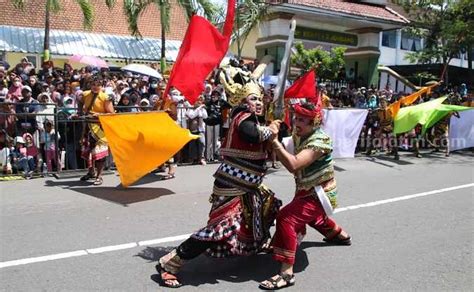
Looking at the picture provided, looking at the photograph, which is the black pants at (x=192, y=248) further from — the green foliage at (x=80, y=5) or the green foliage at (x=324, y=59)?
the green foliage at (x=324, y=59)

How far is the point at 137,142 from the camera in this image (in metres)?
6.96

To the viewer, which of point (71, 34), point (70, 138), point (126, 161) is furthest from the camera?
point (71, 34)

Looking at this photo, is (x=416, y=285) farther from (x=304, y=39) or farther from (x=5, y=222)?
(x=304, y=39)

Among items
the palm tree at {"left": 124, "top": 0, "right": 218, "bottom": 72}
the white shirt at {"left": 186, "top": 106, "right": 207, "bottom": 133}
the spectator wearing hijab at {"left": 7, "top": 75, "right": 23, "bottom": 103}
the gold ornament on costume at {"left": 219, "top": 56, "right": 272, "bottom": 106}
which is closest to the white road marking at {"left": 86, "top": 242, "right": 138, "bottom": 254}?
the gold ornament on costume at {"left": 219, "top": 56, "right": 272, "bottom": 106}

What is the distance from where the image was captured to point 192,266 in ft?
14.4

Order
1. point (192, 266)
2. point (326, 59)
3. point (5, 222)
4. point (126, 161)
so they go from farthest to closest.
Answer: point (326, 59) < point (126, 161) < point (5, 222) < point (192, 266)

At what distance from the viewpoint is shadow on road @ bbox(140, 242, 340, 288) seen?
13.5 feet

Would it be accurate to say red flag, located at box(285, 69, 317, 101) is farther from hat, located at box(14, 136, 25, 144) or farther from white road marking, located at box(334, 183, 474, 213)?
hat, located at box(14, 136, 25, 144)

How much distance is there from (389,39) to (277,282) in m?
38.2

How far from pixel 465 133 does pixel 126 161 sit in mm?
9643

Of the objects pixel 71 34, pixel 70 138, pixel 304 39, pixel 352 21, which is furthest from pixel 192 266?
pixel 71 34

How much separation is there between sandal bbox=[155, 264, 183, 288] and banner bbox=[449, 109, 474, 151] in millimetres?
10809

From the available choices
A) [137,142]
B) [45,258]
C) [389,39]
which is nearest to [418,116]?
[137,142]

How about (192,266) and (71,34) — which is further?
(71,34)
